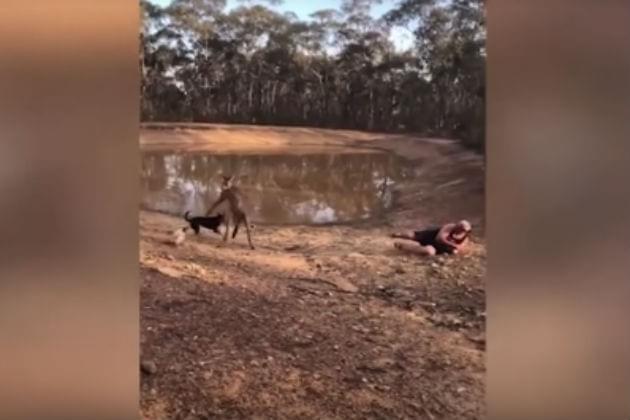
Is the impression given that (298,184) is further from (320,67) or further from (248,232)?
(320,67)

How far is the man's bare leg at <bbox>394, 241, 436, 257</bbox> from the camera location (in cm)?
174

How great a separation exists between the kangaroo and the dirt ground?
24mm

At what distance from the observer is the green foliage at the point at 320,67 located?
171 centimetres

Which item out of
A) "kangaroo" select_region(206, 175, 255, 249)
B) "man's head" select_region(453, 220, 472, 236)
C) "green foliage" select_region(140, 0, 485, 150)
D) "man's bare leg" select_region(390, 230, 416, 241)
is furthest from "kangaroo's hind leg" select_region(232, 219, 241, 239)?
"man's head" select_region(453, 220, 472, 236)

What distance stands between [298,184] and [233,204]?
0.53 ft

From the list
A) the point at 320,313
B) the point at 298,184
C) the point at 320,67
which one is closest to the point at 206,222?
the point at 298,184

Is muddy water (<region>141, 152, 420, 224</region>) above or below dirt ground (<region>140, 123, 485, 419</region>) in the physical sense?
above

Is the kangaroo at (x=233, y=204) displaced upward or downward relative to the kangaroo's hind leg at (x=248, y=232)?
upward

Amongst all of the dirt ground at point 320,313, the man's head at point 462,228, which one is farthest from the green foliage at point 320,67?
the man's head at point 462,228

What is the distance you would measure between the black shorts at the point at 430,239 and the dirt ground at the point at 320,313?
2 centimetres

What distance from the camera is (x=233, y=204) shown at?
5.72ft

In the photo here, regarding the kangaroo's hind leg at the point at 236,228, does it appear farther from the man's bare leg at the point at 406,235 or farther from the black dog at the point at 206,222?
the man's bare leg at the point at 406,235

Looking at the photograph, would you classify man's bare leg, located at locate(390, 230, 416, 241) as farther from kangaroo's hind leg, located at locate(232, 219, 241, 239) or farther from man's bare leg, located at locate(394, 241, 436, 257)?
kangaroo's hind leg, located at locate(232, 219, 241, 239)
